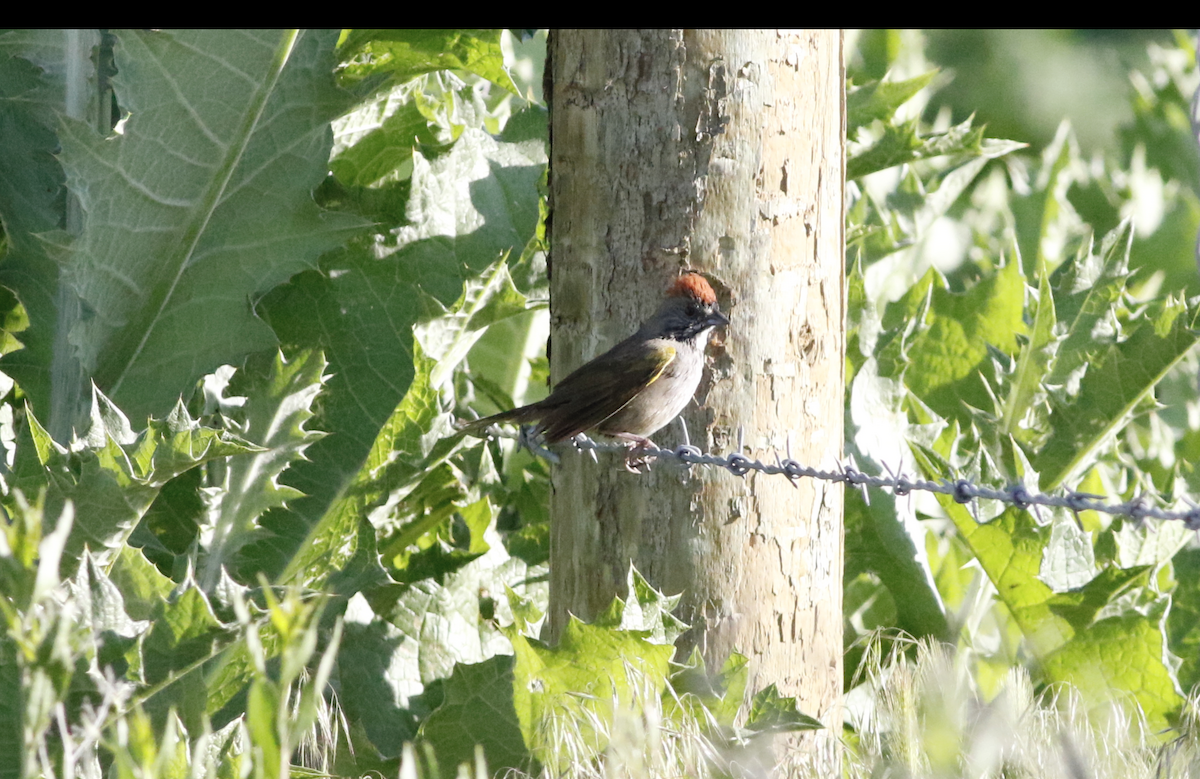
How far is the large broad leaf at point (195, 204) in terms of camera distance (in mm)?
3789

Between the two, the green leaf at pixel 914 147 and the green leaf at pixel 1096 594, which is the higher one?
the green leaf at pixel 914 147

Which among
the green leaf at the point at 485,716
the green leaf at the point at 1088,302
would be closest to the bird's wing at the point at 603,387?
the green leaf at the point at 485,716

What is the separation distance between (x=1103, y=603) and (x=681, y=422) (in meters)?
1.66

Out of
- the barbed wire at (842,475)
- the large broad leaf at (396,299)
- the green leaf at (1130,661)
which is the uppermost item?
the large broad leaf at (396,299)

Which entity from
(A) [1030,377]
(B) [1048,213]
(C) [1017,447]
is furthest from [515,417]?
(B) [1048,213]

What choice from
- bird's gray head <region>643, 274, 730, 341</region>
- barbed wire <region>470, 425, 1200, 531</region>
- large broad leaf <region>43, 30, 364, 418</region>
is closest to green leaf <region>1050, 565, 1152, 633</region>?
barbed wire <region>470, 425, 1200, 531</region>

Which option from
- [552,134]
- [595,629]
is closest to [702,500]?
[595,629]

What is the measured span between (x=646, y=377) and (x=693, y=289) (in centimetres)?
25

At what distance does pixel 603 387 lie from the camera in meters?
3.09

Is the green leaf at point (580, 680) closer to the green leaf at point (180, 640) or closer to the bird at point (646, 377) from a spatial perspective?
the bird at point (646, 377)

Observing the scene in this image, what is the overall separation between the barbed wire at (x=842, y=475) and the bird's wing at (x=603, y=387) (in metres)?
0.10

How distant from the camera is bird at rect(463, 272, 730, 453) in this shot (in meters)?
3.01

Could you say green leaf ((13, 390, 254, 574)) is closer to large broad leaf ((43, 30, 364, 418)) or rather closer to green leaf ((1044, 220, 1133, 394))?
large broad leaf ((43, 30, 364, 418))

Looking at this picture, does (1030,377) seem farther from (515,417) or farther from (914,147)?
(515,417)
